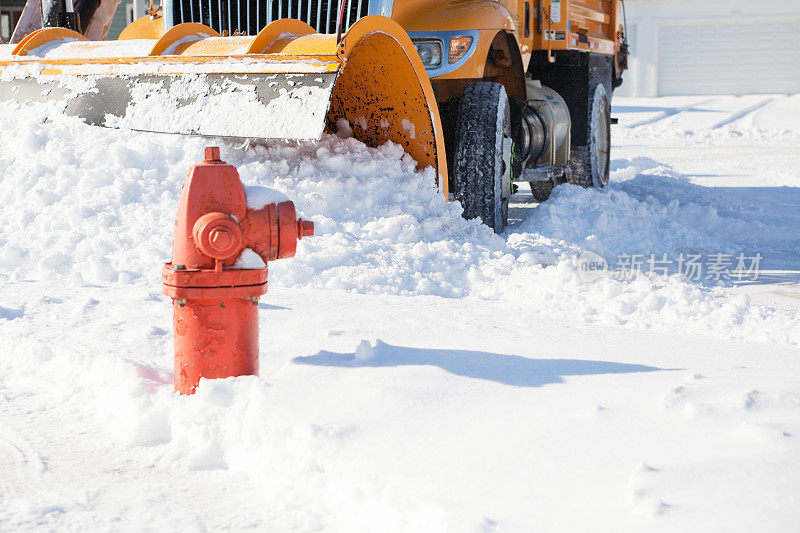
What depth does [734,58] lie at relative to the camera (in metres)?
25.8

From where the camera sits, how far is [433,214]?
192 inches

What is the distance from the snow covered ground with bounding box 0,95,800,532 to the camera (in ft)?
6.21

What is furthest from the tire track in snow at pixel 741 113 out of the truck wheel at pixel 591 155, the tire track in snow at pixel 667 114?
the truck wheel at pixel 591 155

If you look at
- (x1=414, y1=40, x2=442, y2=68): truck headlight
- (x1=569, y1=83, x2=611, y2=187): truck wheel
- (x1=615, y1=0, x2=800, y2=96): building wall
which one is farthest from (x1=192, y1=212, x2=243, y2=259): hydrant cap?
(x1=615, y1=0, x2=800, y2=96): building wall

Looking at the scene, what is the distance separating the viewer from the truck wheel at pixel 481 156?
5523 mm

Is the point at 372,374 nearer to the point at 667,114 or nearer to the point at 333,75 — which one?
the point at 333,75

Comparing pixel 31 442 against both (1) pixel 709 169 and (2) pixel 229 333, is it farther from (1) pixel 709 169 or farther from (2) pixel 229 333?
(1) pixel 709 169

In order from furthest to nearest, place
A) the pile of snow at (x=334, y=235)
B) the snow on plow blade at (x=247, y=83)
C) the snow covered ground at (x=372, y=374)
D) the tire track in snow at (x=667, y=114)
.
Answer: the tire track in snow at (x=667, y=114) < the snow on plow blade at (x=247, y=83) < the pile of snow at (x=334, y=235) < the snow covered ground at (x=372, y=374)

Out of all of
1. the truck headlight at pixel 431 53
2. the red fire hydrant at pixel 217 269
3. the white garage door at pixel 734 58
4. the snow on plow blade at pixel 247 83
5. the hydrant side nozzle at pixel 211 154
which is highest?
the white garage door at pixel 734 58

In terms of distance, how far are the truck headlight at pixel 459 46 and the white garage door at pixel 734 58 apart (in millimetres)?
22320

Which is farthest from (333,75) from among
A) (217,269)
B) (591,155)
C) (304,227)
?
(591,155)

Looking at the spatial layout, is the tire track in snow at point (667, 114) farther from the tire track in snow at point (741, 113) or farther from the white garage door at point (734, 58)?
the white garage door at point (734, 58)

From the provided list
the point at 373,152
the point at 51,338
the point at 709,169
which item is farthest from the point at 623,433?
the point at 709,169

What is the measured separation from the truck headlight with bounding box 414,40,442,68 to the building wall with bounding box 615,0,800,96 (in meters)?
22.0
